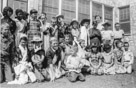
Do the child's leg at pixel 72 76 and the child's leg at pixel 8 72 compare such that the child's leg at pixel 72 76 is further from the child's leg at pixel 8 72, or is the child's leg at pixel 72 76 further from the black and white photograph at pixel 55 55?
the child's leg at pixel 8 72

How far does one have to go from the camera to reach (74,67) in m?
5.05

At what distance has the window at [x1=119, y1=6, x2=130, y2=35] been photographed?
1068 centimetres

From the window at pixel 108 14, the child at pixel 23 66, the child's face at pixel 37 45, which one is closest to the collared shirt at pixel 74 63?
the child's face at pixel 37 45

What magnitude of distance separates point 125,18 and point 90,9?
2.71 m

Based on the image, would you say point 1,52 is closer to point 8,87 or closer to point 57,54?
point 8,87

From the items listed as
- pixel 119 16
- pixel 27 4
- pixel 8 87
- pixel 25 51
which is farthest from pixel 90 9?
pixel 8 87

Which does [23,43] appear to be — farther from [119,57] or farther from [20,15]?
[119,57]

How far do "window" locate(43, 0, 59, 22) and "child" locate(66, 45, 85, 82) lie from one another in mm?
3338

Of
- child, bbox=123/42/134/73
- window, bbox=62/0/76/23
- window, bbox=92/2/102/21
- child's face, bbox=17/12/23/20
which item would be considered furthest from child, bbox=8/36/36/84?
window, bbox=92/2/102/21

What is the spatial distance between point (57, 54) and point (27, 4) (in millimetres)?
3361

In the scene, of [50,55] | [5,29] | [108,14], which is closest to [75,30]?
[50,55]

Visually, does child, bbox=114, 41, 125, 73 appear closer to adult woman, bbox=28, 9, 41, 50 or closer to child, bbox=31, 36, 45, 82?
child, bbox=31, 36, 45, 82

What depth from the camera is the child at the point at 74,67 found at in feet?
16.1

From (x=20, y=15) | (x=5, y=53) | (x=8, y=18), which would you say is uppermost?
(x=20, y=15)
